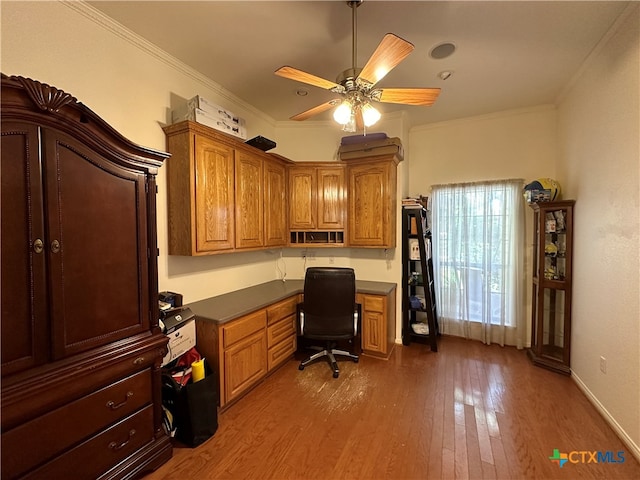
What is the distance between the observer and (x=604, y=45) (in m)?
2.15

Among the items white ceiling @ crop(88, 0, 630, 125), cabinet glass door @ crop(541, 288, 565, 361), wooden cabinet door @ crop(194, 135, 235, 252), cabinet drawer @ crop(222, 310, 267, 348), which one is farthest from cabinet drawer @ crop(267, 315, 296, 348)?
cabinet glass door @ crop(541, 288, 565, 361)

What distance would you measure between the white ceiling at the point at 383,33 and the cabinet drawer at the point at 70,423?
2.38m

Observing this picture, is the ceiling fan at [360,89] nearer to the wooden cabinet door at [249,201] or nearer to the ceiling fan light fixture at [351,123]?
the ceiling fan light fixture at [351,123]

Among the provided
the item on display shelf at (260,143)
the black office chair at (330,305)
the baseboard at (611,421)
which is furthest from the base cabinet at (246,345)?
the baseboard at (611,421)

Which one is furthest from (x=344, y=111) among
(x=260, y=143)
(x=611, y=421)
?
(x=611, y=421)

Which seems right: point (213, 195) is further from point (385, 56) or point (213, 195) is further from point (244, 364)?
point (385, 56)

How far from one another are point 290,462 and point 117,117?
8.79 feet

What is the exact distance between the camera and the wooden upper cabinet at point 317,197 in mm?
3521

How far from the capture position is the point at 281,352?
294 centimetres

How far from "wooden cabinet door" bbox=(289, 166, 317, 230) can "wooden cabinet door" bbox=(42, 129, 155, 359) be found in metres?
1.98

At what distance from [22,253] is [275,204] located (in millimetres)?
2325

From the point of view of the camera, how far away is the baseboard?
178cm

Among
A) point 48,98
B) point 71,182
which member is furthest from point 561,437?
point 48,98

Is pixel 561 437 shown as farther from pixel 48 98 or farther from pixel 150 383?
pixel 48 98
